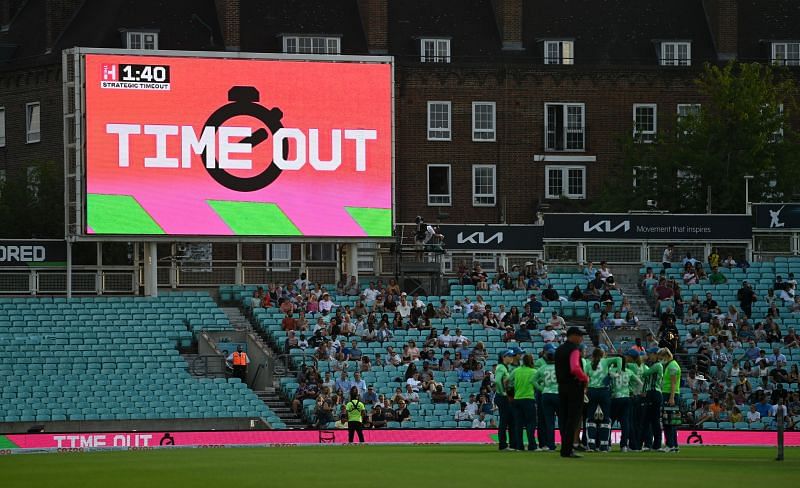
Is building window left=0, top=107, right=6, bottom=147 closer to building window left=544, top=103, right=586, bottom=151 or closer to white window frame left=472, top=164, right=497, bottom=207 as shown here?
white window frame left=472, top=164, right=497, bottom=207

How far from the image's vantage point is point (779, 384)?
153 ft

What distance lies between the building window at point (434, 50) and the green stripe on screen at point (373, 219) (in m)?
21.8

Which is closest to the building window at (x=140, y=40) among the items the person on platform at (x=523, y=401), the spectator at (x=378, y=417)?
the spectator at (x=378, y=417)

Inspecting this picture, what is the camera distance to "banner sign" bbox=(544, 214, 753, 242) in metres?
56.2

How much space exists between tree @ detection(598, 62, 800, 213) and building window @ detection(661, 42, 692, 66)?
13.3 feet

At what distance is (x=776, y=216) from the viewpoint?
2256 inches

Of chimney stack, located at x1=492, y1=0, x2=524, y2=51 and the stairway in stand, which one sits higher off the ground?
chimney stack, located at x1=492, y1=0, x2=524, y2=51

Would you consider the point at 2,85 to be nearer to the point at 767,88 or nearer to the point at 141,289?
the point at 141,289

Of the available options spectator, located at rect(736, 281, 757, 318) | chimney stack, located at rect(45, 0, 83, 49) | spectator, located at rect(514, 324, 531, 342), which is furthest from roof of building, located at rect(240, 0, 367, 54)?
spectator, located at rect(514, 324, 531, 342)

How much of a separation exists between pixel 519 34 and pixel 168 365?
1214 inches

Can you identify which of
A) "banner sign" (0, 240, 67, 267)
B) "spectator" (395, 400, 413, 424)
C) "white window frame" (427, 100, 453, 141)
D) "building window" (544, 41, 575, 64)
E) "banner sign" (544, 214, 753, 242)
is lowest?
"spectator" (395, 400, 413, 424)

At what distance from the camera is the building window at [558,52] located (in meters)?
73.9

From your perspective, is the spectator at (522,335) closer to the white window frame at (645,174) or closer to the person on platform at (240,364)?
the person on platform at (240,364)

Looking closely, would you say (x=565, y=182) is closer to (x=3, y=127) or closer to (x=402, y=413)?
(x=3, y=127)
